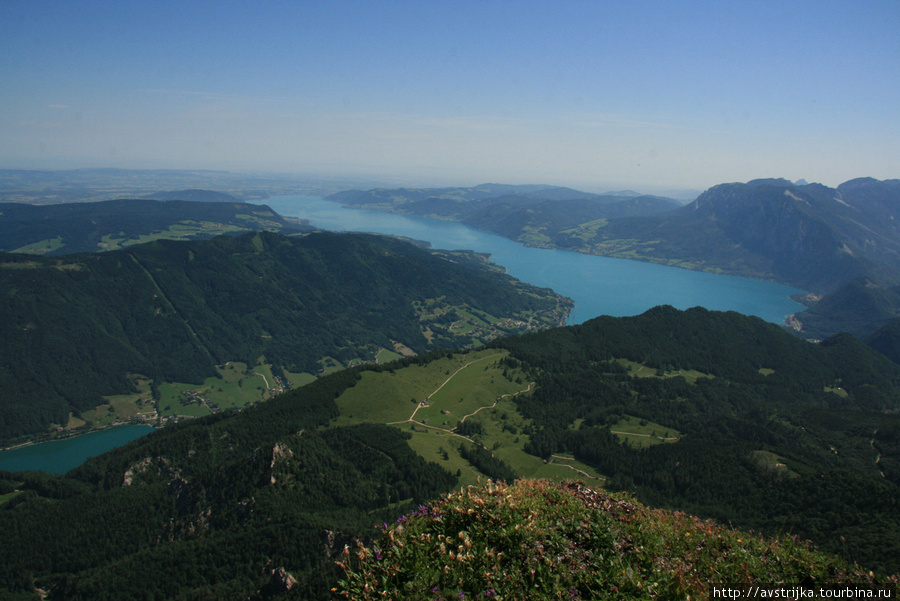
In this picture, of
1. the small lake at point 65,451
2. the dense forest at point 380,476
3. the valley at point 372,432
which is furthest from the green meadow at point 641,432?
the small lake at point 65,451

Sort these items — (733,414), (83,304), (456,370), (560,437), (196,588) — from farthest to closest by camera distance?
(83,304) → (456,370) → (733,414) → (560,437) → (196,588)

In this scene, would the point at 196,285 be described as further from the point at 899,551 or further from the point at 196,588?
the point at 899,551

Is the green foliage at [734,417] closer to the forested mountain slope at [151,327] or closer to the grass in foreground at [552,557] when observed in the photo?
the grass in foreground at [552,557]

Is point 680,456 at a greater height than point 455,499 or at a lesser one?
lesser

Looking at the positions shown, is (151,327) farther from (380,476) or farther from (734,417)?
(734,417)

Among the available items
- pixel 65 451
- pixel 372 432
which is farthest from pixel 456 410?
pixel 65 451

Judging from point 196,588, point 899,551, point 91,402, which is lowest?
point 91,402

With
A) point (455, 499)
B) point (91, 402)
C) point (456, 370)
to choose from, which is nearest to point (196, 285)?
point (91, 402)

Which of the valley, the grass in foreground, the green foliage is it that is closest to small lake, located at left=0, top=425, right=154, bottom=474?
the valley
